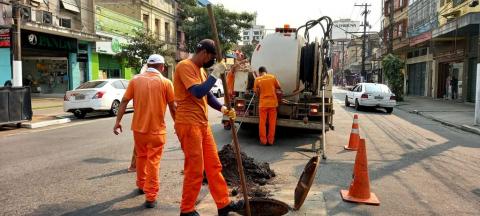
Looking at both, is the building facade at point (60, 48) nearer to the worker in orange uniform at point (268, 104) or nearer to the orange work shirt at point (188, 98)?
the worker in orange uniform at point (268, 104)

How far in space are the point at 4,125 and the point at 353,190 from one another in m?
11.3

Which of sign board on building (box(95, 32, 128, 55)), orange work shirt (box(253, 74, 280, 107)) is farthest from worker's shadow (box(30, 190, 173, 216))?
sign board on building (box(95, 32, 128, 55))

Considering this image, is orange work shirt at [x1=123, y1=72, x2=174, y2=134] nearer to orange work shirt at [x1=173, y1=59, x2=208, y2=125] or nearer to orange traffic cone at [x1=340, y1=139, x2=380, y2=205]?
orange work shirt at [x1=173, y1=59, x2=208, y2=125]

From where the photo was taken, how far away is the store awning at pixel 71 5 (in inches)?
997

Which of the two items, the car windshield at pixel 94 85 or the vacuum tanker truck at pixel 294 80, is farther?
the car windshield at pixel 94 85

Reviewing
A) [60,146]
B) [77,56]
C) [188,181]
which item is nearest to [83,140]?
[60,146]

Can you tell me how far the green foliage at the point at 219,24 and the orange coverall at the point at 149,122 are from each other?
123 ft

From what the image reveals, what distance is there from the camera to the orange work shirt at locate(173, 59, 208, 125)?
14.4ft

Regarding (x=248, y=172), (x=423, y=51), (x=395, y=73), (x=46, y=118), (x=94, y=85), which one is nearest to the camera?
(x=248, y=172)

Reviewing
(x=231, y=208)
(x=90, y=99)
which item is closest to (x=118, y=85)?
(x=90, y=99)

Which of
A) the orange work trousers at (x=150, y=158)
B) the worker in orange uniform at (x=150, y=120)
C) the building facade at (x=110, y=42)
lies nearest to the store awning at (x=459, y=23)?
the worker in orange uniform at (x=150, y=120)

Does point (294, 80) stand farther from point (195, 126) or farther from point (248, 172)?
point (195, 126)

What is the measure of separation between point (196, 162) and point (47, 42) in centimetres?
2327

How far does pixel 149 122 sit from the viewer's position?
5.18m
